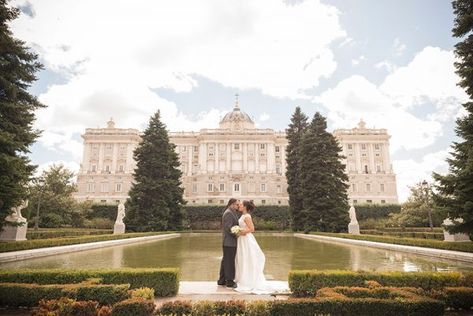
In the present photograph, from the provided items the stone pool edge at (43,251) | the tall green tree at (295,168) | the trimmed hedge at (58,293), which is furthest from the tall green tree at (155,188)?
the trimmed hedge at (58,293)

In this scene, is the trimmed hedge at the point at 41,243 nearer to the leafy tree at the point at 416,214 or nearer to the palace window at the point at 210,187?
the leafy tree at the point at 416,214

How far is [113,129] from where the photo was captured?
249ft

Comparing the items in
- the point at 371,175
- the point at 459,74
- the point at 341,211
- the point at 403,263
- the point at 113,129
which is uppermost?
the point at 113,129

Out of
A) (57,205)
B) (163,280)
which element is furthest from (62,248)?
(57,205)

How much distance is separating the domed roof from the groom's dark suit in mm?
69879

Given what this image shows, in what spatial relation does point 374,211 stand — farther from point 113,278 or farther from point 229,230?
point 113,278

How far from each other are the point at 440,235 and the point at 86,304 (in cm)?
1814

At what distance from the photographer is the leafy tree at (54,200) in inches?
1097

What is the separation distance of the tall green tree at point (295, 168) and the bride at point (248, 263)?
25.0m

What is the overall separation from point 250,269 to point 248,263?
145 mm

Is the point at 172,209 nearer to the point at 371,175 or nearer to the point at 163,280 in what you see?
the point at 163,280

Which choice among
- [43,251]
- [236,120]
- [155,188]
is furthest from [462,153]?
[236,120]

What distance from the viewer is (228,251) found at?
750 centimetres

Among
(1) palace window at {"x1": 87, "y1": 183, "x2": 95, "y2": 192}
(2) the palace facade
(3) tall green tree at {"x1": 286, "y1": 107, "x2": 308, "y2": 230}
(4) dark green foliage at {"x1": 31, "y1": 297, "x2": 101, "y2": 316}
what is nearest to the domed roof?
(2) the palace facade
